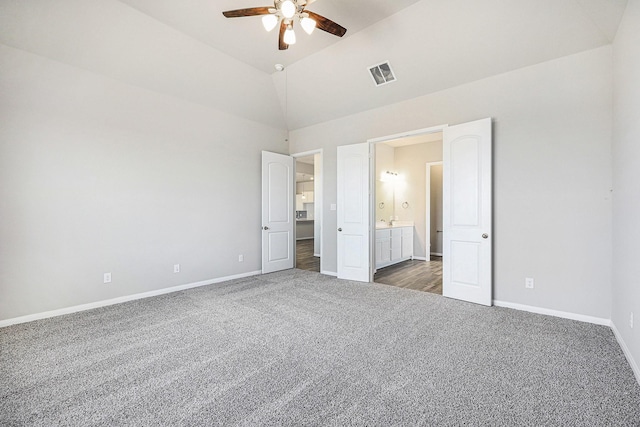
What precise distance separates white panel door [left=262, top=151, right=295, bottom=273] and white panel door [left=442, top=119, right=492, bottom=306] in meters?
3.00

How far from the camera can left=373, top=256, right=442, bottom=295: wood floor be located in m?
4.43

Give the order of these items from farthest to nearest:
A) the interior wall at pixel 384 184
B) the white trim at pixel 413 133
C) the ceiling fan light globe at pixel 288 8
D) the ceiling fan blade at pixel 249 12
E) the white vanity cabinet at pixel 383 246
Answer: the interior wall at pixel 384 184 → the white vanity cabinet at pixel 383 246 → the white trim at pixel 413 133 → the ceiling fan blade at pixel 249 12 → the ceiling fan light globe at pixel 288 8

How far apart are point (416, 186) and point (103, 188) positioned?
6284 mm

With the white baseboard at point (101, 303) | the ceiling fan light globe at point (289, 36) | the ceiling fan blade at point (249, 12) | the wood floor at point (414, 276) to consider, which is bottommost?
the wood floor at point (414, 276)

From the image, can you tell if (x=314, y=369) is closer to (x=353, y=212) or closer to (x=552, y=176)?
(x=353, y=212)

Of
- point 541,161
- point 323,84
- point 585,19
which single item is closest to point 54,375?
point 323,84

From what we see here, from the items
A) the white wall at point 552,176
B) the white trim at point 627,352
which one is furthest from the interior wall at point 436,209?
the white trim at point 627,352

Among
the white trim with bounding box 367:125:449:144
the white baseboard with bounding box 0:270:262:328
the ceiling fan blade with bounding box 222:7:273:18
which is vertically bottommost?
the white baseboard with bounding box 0:270:262:328

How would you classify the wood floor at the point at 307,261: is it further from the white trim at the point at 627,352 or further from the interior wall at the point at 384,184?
the white trim at the point at 627,352

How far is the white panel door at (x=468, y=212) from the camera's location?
3488 mm

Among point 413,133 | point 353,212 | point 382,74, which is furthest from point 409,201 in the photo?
point 382,74

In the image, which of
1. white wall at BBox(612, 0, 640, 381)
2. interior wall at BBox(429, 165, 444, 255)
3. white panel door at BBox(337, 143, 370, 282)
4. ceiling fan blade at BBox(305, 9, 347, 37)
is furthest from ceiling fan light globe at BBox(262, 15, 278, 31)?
interior wall at BBox(429, 165, 444, 255)

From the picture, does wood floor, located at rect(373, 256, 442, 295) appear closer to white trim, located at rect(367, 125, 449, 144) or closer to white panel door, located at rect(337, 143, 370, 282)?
white panel door, located at rect(337, 143, 370, 282)

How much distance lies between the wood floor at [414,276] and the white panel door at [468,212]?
54 centimetres
